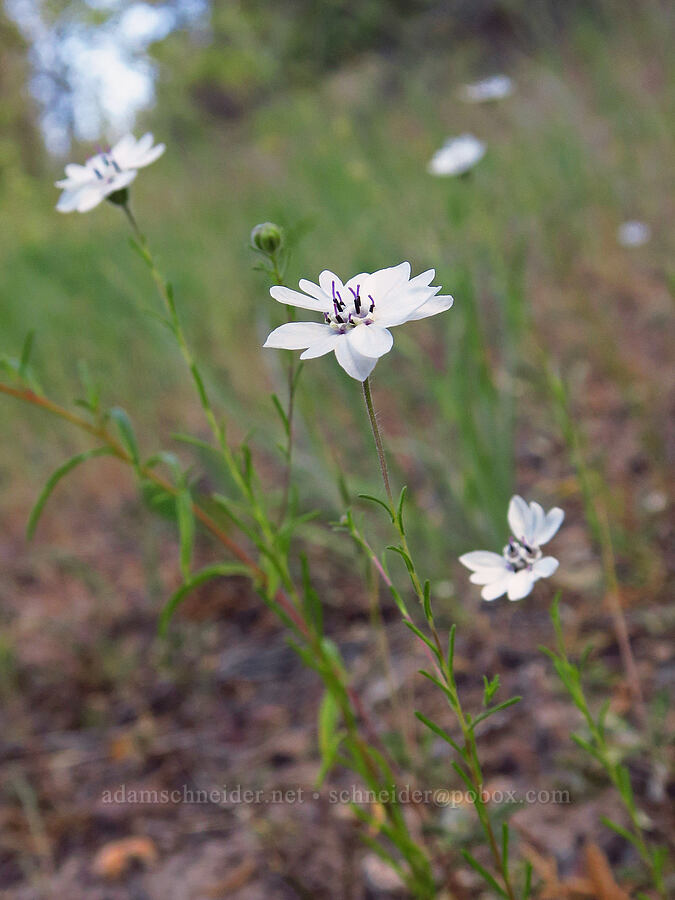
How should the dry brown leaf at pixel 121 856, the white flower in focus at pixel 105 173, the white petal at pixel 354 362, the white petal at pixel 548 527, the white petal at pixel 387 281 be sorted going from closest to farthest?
the white petal at pixel 354 362 → the white petal at pixel 387 281 → the white petal at pixel 548 527 → the white flower in focus at pixel 105 173 → the dry brown leaf at pixel 121 856

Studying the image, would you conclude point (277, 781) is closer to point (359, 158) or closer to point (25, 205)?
point (359, 158)

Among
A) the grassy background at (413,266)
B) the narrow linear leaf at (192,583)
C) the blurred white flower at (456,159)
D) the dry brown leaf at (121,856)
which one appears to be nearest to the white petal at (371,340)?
the narrow linear leaf at (192,583)

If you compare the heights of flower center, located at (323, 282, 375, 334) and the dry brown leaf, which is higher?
flower center, located at (323, 282, 375, 334)

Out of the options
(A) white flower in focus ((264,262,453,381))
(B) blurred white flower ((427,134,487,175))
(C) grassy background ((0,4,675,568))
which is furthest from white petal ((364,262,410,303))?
(B) blurred white flower ((427,134,487,175))

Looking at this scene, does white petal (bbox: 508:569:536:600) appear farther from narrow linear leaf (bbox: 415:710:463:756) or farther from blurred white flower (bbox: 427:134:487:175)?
blurred white flower (bbox: 427:134:487:175)

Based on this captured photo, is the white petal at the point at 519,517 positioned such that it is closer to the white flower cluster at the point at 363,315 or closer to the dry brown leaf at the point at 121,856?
the white flower cluster at the point at 363,315

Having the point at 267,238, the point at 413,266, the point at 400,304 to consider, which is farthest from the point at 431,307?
the point at 413,266

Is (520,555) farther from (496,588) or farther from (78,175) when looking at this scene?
(78,175)
